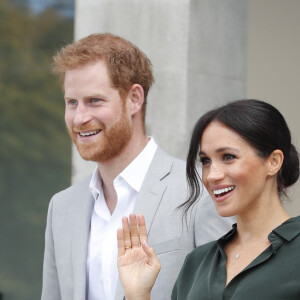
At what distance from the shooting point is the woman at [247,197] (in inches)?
99.1

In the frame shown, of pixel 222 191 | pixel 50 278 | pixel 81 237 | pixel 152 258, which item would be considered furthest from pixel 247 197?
pixel 50 278

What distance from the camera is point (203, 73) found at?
5375 mm

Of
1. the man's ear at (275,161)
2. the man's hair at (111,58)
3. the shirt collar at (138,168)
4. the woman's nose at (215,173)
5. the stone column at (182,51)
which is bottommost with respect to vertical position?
the woman's nose at (215,173)

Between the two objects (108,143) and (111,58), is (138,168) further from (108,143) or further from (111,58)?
(111,58)

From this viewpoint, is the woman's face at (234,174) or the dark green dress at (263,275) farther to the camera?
the woman's face at (234,174)

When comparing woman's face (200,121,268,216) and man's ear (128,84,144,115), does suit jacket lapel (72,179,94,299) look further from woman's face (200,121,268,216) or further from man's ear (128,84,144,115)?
woman's face (200,121,268,216)

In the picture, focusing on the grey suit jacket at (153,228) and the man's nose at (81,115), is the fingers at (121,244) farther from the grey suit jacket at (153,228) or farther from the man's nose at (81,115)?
the man's nose at (81,115)

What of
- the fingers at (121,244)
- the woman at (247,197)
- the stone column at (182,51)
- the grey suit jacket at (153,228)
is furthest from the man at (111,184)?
the stone column at (182,51)

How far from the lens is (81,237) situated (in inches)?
142

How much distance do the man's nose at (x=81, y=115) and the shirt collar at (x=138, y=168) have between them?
28cm

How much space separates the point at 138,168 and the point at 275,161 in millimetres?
1063

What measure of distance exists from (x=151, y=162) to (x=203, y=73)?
1848 mm

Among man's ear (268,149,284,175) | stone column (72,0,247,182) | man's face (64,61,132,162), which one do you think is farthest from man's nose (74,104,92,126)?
stone column (72,0,247,182)

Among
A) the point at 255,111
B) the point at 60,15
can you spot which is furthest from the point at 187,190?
the point at 60,15
